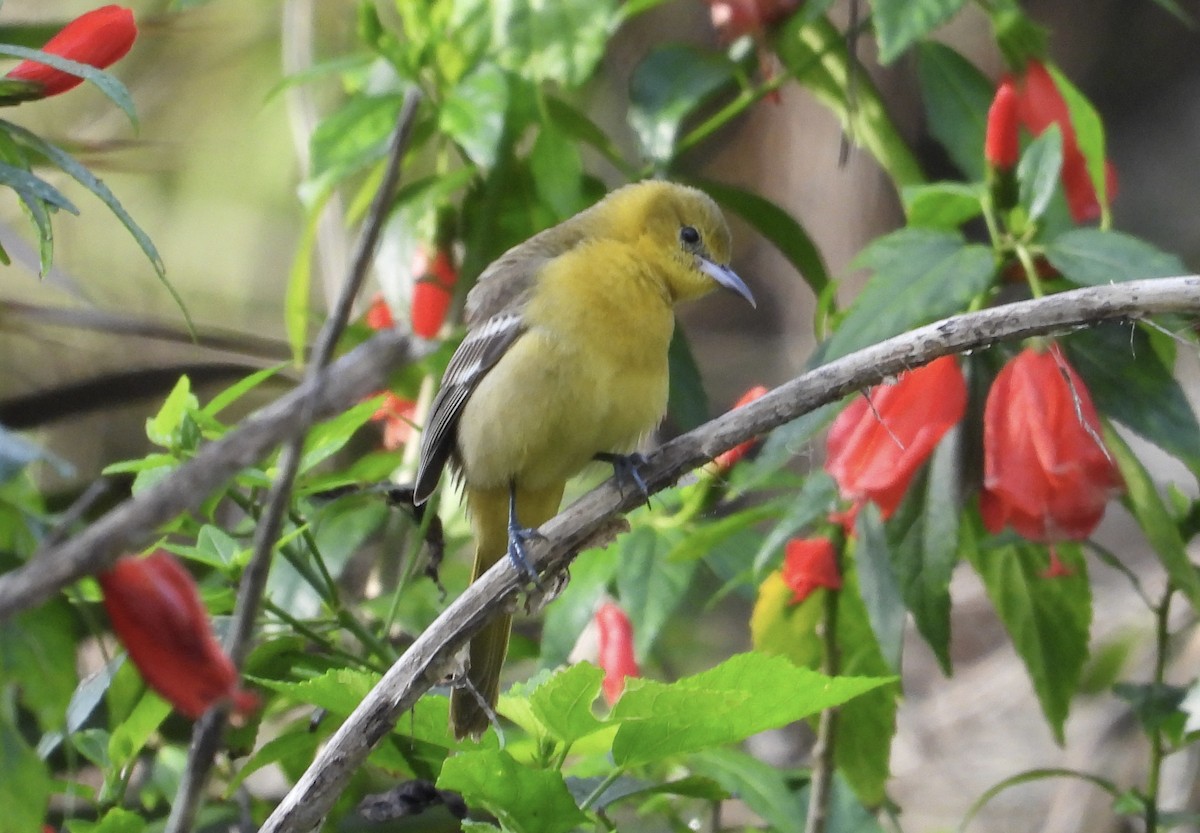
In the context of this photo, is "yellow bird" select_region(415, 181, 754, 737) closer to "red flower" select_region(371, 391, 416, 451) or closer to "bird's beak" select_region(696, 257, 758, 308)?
"bird's beak" select_region(696, 257, 758, 308)

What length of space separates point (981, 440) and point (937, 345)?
770mm

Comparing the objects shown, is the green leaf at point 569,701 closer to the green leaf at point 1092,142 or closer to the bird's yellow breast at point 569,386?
the bird's yellow breast at point 569,386

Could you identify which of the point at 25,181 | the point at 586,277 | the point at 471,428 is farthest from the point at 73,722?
the point at 586,277

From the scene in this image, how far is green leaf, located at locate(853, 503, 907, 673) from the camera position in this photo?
5.91 feet

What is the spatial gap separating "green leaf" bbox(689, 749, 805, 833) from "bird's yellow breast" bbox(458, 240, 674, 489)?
578 millimetres

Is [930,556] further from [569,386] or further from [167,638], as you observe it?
[167,638]

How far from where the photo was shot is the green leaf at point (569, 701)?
3.82 feet

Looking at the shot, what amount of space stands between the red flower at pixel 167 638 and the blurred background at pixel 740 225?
3351 mm

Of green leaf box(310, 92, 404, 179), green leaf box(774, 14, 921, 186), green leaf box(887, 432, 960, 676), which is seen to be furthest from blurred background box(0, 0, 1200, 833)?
green leaf box(887, 432, 960, 676)

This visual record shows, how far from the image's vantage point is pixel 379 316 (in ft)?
8.31

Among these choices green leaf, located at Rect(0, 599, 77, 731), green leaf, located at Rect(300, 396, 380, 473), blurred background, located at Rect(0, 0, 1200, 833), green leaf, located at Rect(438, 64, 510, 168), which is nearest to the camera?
green leaf, located at Rect(0, 599, 77, 731)

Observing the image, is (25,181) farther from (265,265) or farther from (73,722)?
(265,265)

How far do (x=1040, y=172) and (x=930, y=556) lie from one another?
1.78 ft

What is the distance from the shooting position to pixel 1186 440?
1745 mm
